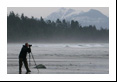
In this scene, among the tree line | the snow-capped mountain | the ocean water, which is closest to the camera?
the ocean water

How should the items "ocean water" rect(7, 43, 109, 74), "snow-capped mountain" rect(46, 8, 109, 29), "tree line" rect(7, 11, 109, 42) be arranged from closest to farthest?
"ocean water" rect(7, 43, 109, 74) → "tree line" rect(7, 11, 109, 42) → "snow-capped mountain" rect(46, 8, 109, 29)

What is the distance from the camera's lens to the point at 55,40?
204ft

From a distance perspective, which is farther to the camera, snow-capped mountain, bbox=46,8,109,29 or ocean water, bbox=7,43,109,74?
snow-capped mountain, bbox=46,8,109,29

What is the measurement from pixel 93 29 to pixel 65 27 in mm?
4628

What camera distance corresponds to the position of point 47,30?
60094mm

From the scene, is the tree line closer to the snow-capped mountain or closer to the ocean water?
the snow-capped mountain

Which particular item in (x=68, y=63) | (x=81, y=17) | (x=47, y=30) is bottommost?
(x=68, y=63)

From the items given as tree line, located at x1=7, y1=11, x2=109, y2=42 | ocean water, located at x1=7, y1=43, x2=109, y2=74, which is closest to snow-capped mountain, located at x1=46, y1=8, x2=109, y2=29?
tree line, located at x1=7, y1=11, x2=109, y2=42

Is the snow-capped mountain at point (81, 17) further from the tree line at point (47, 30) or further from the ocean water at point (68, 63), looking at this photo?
the ocean water at point (68, 63)

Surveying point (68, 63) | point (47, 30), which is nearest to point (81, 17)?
point (47, 30)

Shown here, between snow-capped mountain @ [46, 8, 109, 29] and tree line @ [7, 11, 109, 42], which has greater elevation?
snow-capped mountain @ [46, 8, 109, 29]

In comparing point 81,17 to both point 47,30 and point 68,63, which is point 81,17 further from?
point 68,63

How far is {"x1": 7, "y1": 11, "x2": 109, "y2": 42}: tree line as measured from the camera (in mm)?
56000
